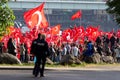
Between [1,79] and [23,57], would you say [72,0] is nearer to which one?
[23,57]

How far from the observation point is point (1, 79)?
20.5 meters

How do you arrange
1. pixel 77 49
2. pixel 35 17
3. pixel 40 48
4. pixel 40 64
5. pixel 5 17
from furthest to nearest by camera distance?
pixel 35 17
pixel 77 49
pixel 5 17
pixel 40 64
pixel 40 48

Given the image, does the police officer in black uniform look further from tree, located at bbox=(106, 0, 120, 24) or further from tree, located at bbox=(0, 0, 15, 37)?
tree, located at bbox=(106, 0, 120, 24)

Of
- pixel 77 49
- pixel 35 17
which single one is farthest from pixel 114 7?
pixel 35 17

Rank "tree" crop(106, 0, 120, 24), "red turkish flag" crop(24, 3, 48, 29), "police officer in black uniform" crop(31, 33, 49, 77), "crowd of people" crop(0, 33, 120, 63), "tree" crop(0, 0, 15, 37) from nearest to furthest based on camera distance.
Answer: "police officer in black uniform" crop(31, 33, 49, 77)
"tree" crop(0, 0, 15, 37)
"tree" crop(106, 0, 120, 24)
"crowd of people" crop(0, 33, 120, 63)
"red turkish flag" crop(24, 3, 48, 29)

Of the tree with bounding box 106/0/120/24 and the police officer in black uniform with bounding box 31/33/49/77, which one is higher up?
the tree with bounding box 106/0/120/24

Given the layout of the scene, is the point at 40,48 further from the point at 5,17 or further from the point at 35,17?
the point at 35,17

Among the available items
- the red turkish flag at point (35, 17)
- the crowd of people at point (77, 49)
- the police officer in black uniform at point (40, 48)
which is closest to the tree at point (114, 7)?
the crowd of people at point (77, 49)

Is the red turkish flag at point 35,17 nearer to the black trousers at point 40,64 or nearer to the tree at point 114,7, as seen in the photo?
the tree at point 114,7

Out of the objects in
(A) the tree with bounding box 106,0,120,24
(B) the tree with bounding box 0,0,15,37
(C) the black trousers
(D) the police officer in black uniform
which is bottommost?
(C) the black trousers

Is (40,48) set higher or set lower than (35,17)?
lower

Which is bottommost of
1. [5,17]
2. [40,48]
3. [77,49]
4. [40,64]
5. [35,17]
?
[40,64]

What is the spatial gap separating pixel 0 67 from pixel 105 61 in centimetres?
916

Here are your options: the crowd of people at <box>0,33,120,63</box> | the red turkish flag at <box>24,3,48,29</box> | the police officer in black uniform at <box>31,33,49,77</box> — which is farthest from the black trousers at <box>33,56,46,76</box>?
the red turkish flag at <box>24,3,48,29</box>
